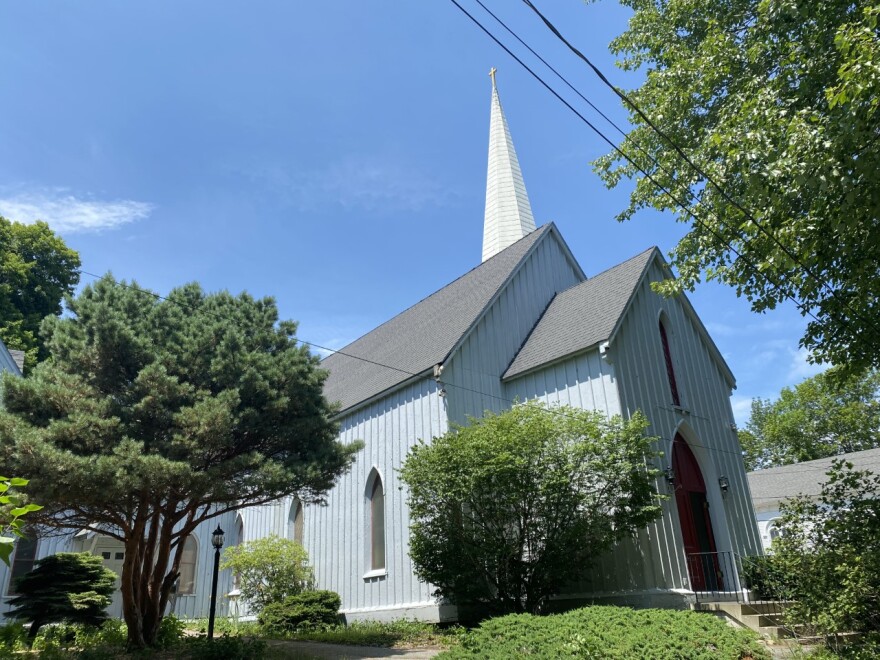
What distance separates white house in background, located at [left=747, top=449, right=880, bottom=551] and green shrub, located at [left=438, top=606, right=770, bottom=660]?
79.3ft

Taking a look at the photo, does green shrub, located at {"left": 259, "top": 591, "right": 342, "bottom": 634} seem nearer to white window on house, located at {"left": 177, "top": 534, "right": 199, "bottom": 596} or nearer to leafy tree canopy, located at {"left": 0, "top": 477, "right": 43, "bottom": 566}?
white window on house, located at {"left": 177, "top": 534, "right": 199, "bottom": 596}

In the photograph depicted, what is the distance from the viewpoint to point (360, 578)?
58.4 feet

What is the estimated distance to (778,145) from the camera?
32.0ft

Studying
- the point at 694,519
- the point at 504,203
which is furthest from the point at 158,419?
the point at 504,203

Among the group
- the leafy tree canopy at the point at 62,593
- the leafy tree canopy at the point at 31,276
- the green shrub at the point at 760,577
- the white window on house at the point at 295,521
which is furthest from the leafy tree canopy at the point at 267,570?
the leafy tree canopy at the point at 31,276

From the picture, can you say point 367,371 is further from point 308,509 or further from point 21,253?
point 21,253

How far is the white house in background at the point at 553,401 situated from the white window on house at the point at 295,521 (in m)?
0.05

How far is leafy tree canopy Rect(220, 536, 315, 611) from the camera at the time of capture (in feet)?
61.0

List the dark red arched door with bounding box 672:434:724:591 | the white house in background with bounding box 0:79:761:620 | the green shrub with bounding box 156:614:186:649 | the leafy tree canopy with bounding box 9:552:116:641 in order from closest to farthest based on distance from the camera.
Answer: the green shrub with bounding box 156:614:186:649 < the leafy tree canopy with bounding box 9:552:116:641 < the white house in background with bounding box 0:79:761:620 < the dark red arched door with bounding box 672:434:724:591

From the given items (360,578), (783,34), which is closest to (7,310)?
(360,578)

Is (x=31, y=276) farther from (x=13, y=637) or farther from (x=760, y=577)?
(x=760, y=577)

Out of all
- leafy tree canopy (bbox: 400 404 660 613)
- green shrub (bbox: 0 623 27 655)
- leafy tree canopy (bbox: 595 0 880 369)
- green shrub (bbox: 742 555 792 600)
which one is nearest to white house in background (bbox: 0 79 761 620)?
green shrub (bbox: 742 555 792 600)

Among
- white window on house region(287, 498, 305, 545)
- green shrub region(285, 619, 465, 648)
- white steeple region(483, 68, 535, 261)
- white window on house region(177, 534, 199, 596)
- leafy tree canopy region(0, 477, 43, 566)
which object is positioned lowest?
green shrub region(285, 619, 465, 648)

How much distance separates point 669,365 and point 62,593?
1589 cm
